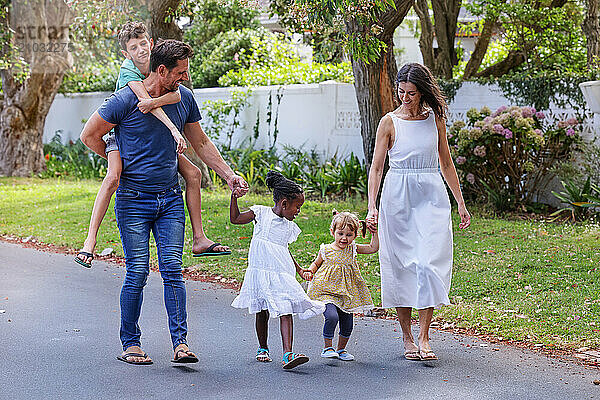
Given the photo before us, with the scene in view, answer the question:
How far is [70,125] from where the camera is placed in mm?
22562

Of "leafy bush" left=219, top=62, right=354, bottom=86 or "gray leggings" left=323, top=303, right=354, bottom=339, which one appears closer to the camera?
"gray leggings" left=323, top=303, right=354, bottom=339

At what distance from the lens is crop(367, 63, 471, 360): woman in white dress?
227 inches

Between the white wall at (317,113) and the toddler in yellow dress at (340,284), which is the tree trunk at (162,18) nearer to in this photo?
the white wall at (317,113)

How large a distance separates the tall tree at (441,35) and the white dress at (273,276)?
11145 mm

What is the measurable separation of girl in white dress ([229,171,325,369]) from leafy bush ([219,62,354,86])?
36.0ft

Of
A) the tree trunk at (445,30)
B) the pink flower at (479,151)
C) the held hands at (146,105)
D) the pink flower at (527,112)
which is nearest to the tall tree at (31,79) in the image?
the tree trunk at (445,30)

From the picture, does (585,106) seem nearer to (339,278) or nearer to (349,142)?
(349,142)

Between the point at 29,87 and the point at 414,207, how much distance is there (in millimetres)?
15528

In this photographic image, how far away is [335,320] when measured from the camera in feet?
18.7

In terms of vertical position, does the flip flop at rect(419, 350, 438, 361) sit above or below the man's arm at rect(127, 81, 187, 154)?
below

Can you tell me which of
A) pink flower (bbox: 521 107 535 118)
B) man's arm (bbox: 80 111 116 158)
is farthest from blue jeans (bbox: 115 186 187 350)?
pink flower (bbox: 521 107 535 118)

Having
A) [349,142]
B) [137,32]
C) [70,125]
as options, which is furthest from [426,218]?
[70,125]

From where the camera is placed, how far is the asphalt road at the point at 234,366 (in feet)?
17.0

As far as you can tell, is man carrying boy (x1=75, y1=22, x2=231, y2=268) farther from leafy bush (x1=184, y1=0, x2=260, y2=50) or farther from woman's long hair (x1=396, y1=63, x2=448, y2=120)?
leafy bush (x1=184, y1=0, x2=260, y2=50)
